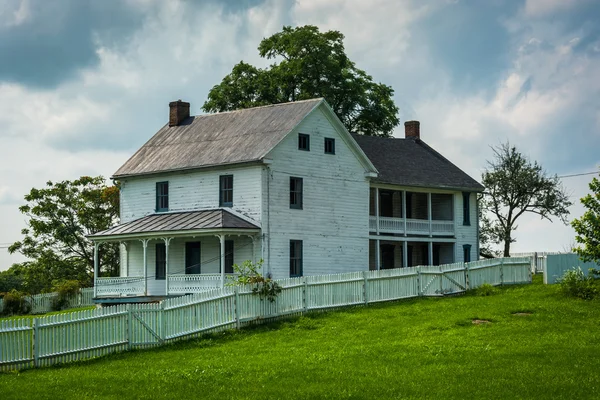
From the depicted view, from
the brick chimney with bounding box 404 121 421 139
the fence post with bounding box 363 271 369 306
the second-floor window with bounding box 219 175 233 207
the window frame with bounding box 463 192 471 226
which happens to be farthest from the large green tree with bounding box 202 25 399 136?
the fence post with bounding box 363 271 369 306

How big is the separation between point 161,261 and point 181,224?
3.64m

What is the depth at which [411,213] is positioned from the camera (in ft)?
157

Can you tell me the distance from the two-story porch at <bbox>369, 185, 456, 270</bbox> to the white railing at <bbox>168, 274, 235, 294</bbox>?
364 inches

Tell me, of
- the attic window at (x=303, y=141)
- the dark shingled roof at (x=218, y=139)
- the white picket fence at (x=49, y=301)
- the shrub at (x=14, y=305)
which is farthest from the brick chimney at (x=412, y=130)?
the shrub at (x=14, y=305)

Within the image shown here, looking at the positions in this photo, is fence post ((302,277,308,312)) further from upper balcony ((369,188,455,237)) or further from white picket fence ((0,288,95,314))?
white picket fence ((0,288,95,314))

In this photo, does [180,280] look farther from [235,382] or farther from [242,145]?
[235,382]

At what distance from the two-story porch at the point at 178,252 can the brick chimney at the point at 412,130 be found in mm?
17801

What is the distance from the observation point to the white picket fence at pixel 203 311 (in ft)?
70.5

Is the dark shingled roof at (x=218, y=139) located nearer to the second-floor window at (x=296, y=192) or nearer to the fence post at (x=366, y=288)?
the second-floor window at (x=296, y=192)

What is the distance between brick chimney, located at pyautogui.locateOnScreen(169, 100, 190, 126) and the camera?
44594 millimetres

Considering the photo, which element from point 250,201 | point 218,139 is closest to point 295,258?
point 250,201

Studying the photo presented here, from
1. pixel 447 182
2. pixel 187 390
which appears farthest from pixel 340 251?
pixel 187 390

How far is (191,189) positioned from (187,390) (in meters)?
22.4

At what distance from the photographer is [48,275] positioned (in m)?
54.8
